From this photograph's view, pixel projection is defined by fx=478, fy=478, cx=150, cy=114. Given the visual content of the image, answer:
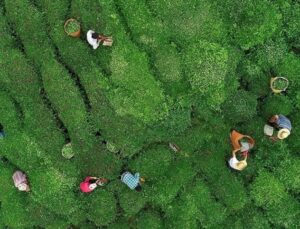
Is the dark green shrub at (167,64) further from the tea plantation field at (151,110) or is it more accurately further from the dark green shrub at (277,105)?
the dark green shrub at (277,105)

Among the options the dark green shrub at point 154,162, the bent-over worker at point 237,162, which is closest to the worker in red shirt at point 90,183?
the dark green shrub at point 154,162

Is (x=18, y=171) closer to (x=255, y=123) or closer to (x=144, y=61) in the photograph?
(x=144, y=61)

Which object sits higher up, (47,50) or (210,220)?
(47,50)

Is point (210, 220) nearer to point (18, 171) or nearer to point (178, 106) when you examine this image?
point (178, 106)

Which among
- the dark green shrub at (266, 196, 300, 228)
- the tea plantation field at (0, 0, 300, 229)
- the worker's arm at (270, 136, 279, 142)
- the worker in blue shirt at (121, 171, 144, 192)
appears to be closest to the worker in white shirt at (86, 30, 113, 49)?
the tea plantation field at (0, 0, 300, 229)

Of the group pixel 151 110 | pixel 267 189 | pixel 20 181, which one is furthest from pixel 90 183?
pixel 267 189

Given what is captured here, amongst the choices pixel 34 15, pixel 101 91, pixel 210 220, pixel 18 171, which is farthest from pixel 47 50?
pixel 210 220

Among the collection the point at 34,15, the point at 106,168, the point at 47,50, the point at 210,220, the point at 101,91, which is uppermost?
the point at 34,15
